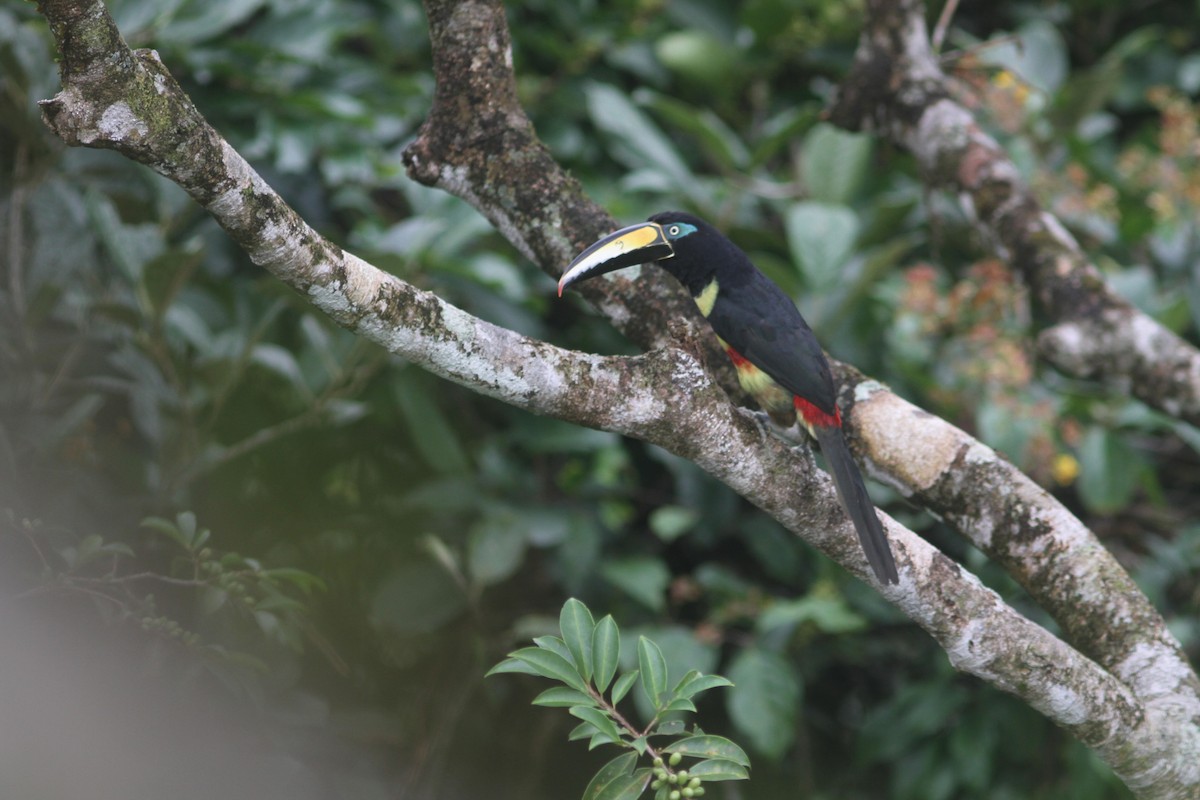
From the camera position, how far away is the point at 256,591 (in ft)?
7.29

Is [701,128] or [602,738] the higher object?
[701,128]

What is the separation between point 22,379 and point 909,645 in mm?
2837

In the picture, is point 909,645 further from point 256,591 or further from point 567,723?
point 256,591

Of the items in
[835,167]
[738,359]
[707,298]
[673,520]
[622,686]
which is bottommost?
[622,686]

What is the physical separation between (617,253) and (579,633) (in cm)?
77

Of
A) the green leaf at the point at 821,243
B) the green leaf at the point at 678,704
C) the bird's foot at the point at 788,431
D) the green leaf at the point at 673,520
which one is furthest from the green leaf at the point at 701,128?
the green leaf at the point at 678,704

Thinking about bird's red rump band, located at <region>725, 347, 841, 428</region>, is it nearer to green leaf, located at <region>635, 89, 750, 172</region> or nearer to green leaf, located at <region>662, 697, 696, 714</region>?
green leaf, located at <region>662, 697, 696, 714</region>

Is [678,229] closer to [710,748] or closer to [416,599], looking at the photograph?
[710,748]

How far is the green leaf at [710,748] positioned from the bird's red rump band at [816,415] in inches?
31.7

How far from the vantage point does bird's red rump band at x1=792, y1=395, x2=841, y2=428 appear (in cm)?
229

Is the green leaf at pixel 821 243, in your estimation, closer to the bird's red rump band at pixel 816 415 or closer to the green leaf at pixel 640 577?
the green leaf at pixel 640 577

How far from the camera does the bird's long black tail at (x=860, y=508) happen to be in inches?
75.4

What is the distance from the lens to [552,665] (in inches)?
66.6

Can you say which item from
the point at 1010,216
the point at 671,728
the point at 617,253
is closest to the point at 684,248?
the point at 617,253
